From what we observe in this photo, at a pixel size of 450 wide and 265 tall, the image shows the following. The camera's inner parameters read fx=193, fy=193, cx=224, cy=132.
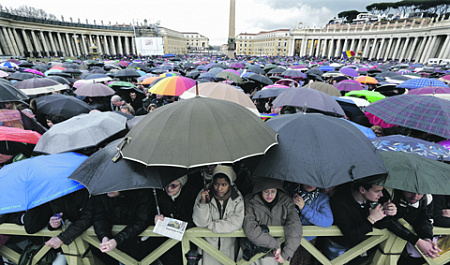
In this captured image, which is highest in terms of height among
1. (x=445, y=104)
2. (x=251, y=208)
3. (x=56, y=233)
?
(x=445, y=104)

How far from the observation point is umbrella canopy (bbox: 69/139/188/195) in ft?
5.97

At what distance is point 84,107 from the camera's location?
16.8ft

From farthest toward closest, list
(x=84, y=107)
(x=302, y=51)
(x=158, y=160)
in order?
1. (x=302, y=51)
2. (x=84, y=107)
3. (x=158, y=160)

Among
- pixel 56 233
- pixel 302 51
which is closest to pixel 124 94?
pixel 56 233

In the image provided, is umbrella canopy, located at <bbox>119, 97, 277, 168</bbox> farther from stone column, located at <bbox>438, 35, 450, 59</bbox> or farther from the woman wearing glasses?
stone column, located at <bbox>438, 35, 450, 59</bbox>

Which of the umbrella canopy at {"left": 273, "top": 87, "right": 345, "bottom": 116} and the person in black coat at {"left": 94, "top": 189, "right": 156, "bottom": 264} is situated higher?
the umbrella canopy at {"left": 273, "top": 87, "right": 345, "bottom": 116}

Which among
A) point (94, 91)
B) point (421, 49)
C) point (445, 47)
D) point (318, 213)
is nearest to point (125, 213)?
point (318, 213)

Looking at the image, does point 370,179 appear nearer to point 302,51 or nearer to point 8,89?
point 8,89

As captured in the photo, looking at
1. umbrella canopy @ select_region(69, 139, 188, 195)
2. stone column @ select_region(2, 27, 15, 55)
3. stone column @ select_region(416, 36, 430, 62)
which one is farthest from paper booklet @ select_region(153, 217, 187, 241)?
stone column @ select_region(416, 36, 430, 62)

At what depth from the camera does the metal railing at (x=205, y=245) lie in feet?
7.18

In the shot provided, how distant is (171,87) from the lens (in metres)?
6.18

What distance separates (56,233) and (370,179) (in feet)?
A: 11.7

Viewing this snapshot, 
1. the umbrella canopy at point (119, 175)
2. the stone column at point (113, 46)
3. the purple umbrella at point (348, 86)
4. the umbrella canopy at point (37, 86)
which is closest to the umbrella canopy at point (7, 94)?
the umbrella canopy at point (37, 86)

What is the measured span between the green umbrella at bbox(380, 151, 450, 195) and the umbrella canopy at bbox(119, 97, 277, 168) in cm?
135
